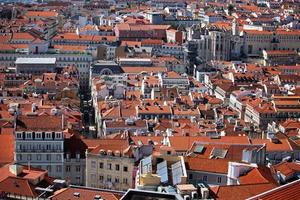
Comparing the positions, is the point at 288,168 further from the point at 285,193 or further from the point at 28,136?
the point at 285,193

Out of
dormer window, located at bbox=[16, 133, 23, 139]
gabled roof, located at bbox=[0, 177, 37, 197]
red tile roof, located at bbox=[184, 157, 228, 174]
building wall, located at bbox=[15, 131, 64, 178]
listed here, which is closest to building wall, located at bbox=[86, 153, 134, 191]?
building wall, located at bbox=[15, 131, 64, 178]

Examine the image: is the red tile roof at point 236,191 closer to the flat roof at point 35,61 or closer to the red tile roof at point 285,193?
the red tile roof at point 285,193

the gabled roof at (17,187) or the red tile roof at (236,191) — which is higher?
the red tile roof at (236,191)

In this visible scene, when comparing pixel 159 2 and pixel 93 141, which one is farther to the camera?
pixel 159 2

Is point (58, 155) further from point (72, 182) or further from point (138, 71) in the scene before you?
point (138, 71)

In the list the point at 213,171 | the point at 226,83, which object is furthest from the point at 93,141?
the point at 226,83


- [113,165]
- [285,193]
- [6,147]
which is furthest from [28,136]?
[285,193]

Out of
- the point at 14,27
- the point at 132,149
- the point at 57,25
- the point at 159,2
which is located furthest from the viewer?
the point at 159,2

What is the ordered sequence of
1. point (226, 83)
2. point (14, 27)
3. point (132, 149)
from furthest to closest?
point (14, 27), point (226, 83), point (132, 149)

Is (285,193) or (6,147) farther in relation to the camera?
(6,147)

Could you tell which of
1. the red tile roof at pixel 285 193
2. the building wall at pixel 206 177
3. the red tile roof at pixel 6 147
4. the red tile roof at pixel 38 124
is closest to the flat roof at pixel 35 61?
the red tile roof at pixel 6 147

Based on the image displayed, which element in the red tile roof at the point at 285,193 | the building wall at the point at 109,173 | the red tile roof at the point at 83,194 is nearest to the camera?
the red tile roof at the point at 285,193
